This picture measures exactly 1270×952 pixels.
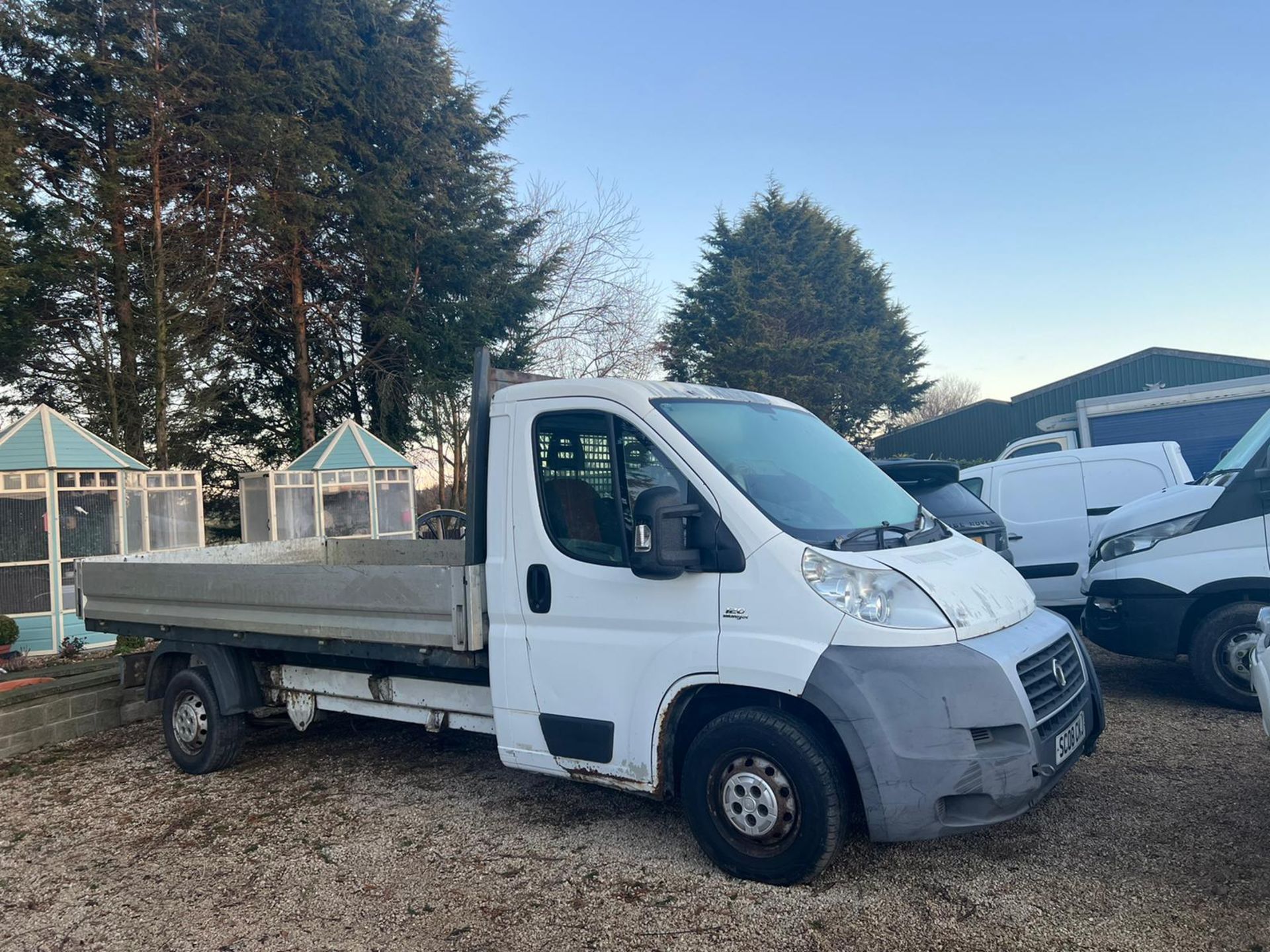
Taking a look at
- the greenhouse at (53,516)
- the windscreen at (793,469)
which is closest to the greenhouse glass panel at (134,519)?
the greenhouse at (53,516)

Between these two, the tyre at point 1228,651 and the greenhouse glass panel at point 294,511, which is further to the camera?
the greenhouse glass panel at point 294,511

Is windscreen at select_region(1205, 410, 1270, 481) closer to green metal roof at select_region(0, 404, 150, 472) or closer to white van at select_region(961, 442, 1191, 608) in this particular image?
white van at select_region(961, 442, 1191, 608)

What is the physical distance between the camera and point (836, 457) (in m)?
4.51

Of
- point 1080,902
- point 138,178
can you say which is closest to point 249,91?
point 138,178

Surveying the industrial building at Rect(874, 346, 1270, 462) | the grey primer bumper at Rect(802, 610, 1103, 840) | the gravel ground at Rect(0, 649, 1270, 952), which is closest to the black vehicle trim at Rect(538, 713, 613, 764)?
the gravel ground at Rect(0, 649, 1270, 952)

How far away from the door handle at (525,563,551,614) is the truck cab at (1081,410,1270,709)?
4.43 m

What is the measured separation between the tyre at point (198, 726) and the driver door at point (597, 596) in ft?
9.24

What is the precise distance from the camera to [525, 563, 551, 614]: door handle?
4125mm

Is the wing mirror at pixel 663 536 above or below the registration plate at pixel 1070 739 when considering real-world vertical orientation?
above

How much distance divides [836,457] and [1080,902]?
86.7 inches

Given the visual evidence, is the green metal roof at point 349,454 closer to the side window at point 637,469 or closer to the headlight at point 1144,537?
the headlight at point 1144,537

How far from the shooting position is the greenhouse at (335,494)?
51.4 feet

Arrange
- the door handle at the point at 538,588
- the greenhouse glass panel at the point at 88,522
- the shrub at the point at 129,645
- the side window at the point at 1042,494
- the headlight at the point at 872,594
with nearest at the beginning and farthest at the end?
the headlight at the point at 872,594
the door handle at the point at 538,588
the side window at the point at 1042,494
the shrub at the point at 129,645
the greenhouse glass panel at the point at 88,522

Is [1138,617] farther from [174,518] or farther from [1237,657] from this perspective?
[174,518]
